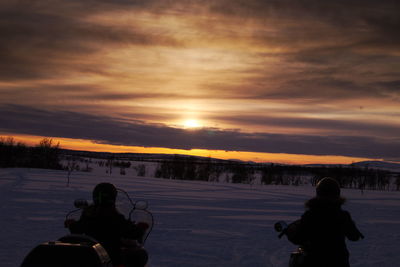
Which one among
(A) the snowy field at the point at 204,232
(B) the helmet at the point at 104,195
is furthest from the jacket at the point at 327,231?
(A) the snowy field at the point at 204,232

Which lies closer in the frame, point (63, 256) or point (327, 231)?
point (63, 256)

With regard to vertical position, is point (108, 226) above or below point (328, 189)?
below

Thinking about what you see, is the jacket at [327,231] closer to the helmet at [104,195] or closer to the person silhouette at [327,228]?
the person silhouette at [327,228]

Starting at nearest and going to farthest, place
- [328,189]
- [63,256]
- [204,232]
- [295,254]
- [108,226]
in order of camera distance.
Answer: [63,256] < [328,189] < [108,226] < [295,254] < [204,232]

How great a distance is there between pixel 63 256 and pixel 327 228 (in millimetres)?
2494

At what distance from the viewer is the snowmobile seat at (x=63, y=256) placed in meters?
3.10

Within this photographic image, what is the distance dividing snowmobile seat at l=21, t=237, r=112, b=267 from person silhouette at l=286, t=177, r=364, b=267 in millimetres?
2099

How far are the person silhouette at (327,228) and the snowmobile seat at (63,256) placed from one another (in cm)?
210

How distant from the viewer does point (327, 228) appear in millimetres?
4281

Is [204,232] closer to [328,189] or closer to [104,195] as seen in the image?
[104,195]

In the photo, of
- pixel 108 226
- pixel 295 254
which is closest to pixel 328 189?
pixel 295 254

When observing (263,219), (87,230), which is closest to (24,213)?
(263,219)

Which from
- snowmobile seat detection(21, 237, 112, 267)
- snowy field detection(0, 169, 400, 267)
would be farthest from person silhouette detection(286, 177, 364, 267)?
snowy field detection(0, 169, 400, 267)

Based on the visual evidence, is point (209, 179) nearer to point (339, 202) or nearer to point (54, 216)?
point (54, 216)
